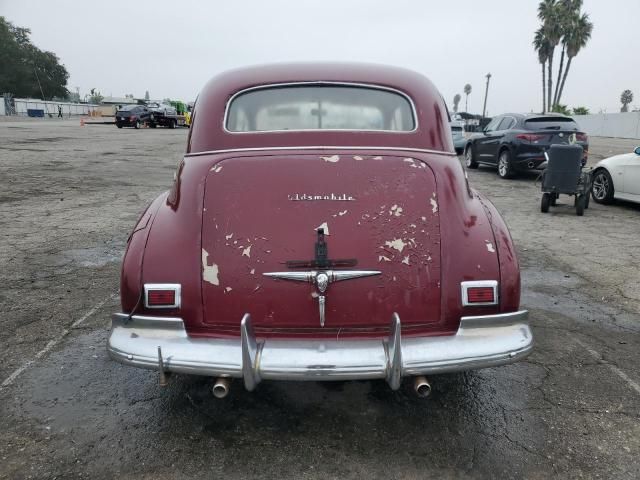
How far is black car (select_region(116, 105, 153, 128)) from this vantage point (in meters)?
31.8

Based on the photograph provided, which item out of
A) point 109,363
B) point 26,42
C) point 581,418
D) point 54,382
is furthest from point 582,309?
point 26,42

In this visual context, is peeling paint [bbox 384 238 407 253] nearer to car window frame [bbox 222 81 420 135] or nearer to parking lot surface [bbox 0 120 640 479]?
car window frame [bbox 222 81 420 135]

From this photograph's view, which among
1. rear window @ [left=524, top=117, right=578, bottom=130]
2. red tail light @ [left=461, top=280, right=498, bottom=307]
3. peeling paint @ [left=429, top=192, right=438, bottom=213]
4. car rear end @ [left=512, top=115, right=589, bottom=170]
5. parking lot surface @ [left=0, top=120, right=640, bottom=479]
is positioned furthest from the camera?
rear window @ [left=524, top=117, right=578, bottom=130]

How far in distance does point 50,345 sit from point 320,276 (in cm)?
219

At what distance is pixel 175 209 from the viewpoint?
2596 mm

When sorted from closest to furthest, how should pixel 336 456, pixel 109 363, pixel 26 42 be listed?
pixel 336 456 → pixel 109 363 → pixel 26 42

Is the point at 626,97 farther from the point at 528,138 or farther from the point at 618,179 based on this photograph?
the point at 618,179

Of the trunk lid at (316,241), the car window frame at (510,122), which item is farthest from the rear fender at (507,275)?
the car window frame at (510,122)

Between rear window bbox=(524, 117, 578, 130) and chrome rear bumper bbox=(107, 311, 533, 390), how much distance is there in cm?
996

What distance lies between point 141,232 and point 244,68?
139 centimetres

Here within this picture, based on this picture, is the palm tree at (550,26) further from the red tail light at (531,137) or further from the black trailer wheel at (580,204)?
the black trailer wheel at (580,204)

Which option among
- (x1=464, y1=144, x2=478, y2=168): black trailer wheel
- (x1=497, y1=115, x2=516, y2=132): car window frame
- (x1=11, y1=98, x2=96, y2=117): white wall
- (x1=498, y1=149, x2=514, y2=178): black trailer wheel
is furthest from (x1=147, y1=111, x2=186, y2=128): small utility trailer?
(x1=11, y1=98, x2=96, y2=117): white wall

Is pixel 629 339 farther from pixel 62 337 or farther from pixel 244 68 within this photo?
pixel 62 337

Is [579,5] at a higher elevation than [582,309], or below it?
higher
